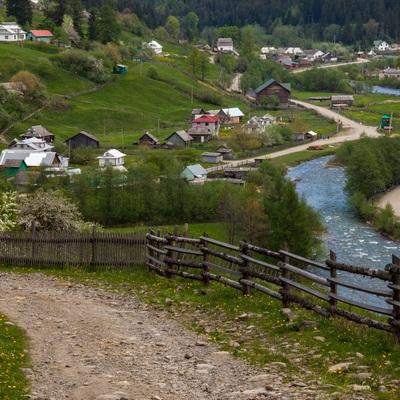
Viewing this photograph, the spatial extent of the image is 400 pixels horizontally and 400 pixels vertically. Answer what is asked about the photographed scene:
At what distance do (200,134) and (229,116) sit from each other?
18.9 metres

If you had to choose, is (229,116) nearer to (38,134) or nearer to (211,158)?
(211,158)

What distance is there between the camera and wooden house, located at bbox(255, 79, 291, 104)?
143 m

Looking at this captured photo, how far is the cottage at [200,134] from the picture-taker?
10306 centimetres

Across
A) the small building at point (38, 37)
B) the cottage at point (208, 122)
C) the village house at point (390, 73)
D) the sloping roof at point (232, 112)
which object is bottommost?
the cottage at point (208, 122)

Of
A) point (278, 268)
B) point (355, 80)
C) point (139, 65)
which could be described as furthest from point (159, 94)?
point (278, 268)

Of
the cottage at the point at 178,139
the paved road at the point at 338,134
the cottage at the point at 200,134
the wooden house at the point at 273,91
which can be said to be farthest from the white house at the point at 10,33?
the paved road at the point at 338,134

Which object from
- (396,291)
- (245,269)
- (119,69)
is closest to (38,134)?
(119,69)

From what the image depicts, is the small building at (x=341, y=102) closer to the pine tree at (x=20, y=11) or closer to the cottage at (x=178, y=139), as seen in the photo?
the cottage at (x=178, y=139)

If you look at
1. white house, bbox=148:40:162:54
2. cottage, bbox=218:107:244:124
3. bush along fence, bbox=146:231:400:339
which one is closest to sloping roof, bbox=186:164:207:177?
cottage, bbox=218:107:244:124

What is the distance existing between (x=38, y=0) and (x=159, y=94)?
227ft

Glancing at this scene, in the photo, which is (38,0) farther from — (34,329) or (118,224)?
(34,329)

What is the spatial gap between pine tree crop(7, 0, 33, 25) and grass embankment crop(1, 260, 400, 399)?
13236 cm

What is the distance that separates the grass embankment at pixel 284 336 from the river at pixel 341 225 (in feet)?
59.3

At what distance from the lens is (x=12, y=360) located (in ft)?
44.1
